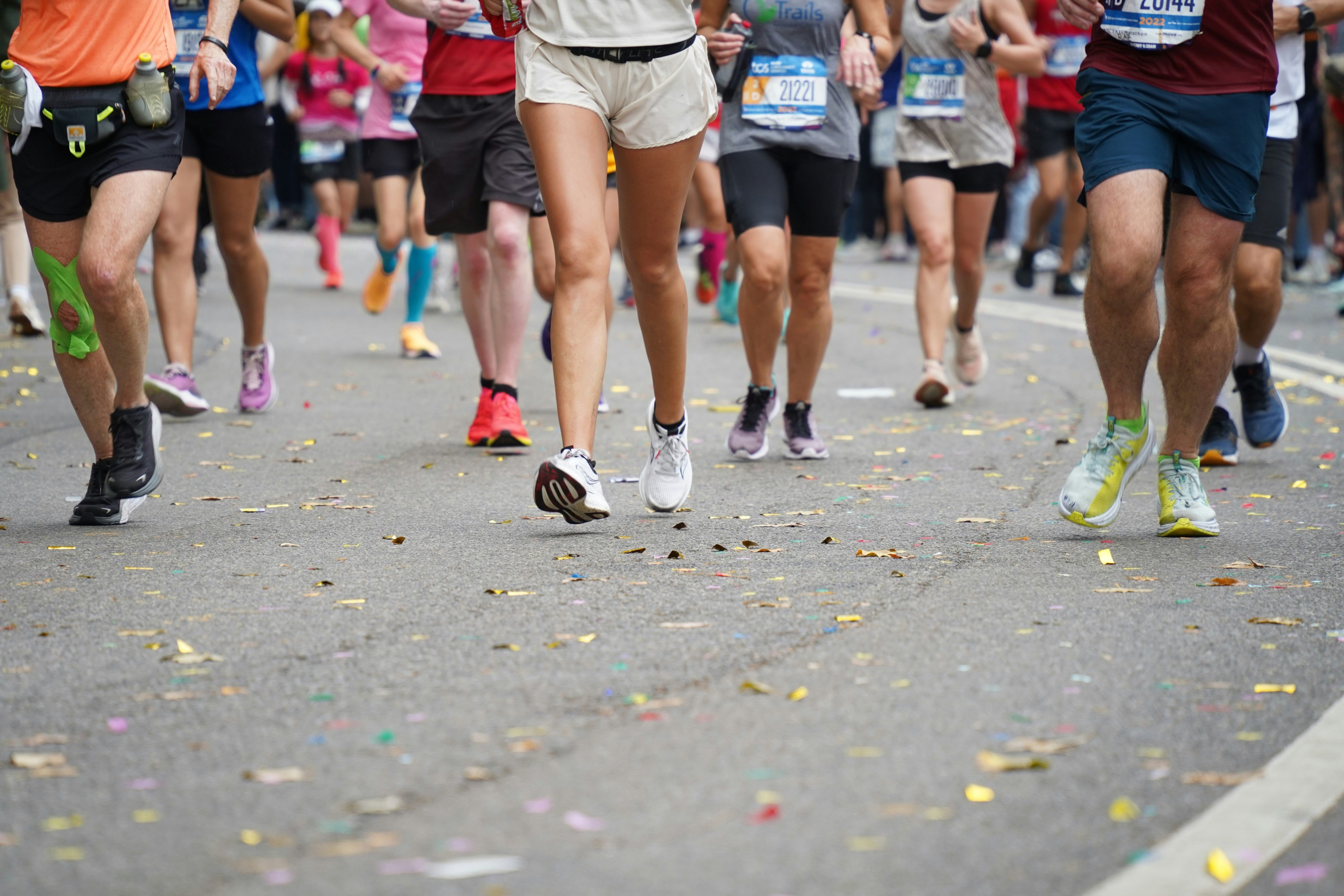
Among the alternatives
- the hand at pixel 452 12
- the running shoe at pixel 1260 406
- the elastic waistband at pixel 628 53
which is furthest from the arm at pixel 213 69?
the running shoe at pixel 1260 406

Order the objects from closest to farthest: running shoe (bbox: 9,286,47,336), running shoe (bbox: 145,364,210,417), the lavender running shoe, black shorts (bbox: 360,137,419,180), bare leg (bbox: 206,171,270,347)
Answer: bare leg (bbox: 206,171,270,347)
running shoe (bbox: 145,364,210,417)
the lavender running shoe
black shorts (bbox: 360,137,419,180)
running shoe (bbox: 9,286,47,336)

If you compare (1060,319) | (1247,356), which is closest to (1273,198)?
(1247,356)

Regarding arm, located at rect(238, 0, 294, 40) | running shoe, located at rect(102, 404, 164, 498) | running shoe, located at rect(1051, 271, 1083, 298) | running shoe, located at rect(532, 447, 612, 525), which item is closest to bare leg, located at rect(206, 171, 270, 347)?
arm, located at rect(238, 0, 294, 40)

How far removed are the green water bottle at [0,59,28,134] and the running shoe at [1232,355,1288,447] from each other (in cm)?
416

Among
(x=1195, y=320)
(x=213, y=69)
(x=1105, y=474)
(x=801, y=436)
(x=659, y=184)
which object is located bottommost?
(x=801, y=436)

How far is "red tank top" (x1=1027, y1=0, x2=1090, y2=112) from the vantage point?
43.4 feet

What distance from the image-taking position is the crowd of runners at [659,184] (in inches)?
179

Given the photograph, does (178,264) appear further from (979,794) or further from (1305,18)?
(979,794)

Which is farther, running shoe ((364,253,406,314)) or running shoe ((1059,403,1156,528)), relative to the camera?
running shoe ((364,253,406,314))

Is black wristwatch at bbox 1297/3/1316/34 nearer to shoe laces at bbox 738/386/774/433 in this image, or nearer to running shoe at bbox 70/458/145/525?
shoe laces at bbox 738/386/774/433

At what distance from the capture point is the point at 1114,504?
4590 mm

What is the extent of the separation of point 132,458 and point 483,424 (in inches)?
76.3

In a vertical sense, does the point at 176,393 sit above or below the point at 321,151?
above

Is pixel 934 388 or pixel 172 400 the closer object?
pixel 172 400
